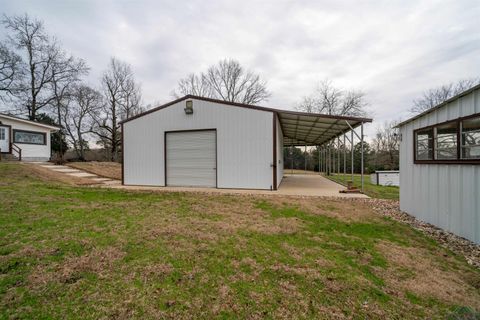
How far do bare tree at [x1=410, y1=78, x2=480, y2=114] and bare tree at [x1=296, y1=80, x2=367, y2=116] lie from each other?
6822 millimetres

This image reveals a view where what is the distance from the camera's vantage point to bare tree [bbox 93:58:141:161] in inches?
1016

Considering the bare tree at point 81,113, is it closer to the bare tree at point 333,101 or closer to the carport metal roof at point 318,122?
the carport metal roof at point 318,122

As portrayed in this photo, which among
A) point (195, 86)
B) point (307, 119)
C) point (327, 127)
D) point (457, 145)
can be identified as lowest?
point (457, 145)

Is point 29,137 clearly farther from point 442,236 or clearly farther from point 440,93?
point 440,93

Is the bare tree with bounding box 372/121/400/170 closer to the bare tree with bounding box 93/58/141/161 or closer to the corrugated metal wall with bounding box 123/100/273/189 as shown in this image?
the corrugated metal wall with bounding box 123/100/273/189

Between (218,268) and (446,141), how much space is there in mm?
5478

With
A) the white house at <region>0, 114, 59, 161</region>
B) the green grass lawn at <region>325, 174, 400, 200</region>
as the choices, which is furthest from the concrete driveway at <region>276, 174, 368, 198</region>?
the white house at <region>0, 114, 59, 161</region>

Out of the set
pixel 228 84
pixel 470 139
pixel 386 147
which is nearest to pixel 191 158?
pixel 470 139

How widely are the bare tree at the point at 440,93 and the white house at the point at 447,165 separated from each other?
24221 mm

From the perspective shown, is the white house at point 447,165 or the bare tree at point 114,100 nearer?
the white house at point 447,165

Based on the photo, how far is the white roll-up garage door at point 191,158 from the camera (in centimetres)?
993

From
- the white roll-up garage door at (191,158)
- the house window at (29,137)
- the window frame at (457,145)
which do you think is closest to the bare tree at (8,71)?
the house window at (29,137)

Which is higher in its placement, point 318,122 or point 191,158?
point 318,122

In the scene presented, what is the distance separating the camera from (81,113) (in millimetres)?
25750
